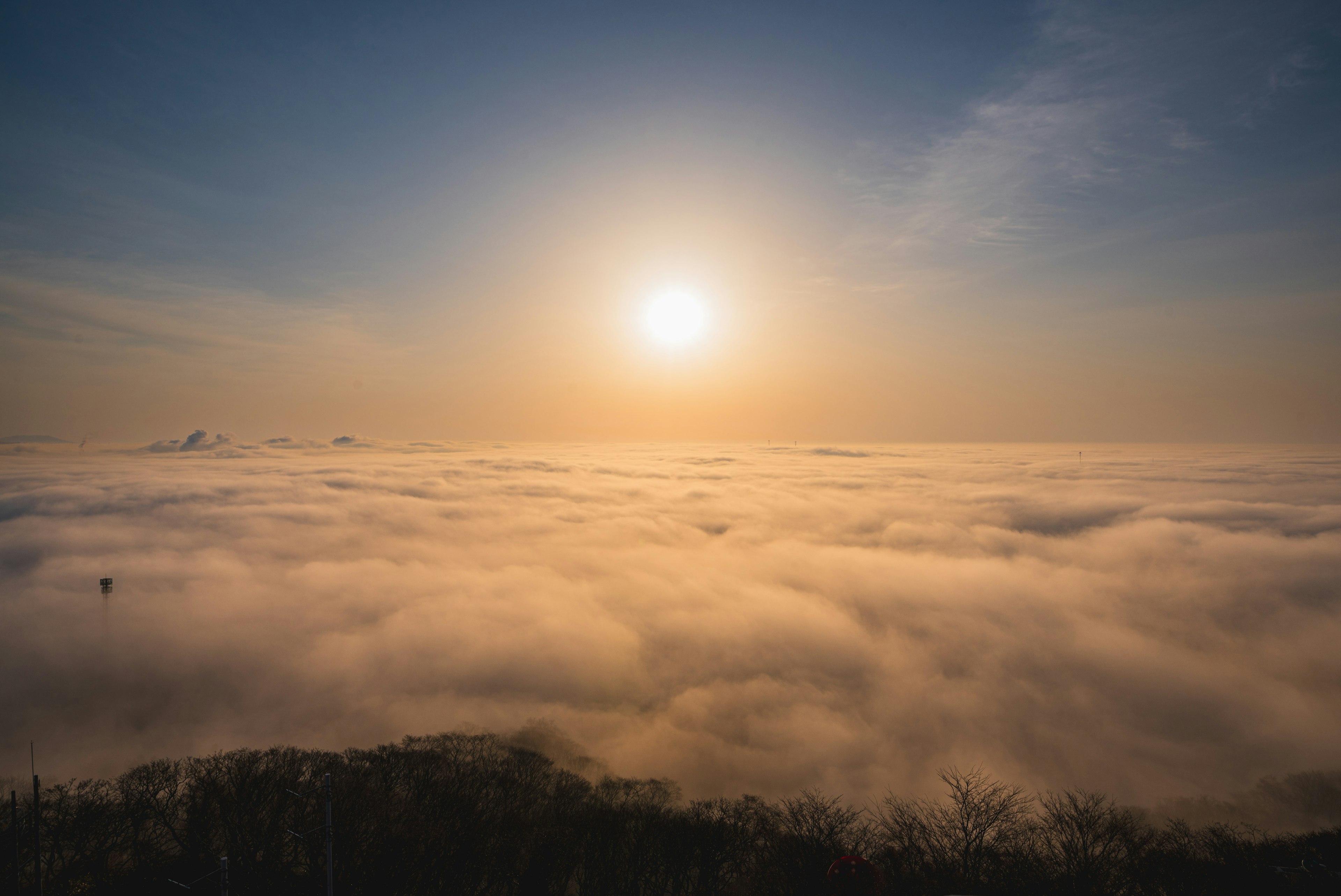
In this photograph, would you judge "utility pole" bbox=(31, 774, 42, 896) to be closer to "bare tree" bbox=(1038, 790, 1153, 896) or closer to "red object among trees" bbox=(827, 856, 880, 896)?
"red object among trees" bbox=(827, 856, 880, 896)

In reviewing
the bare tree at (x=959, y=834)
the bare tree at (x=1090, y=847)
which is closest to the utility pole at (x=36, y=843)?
the bare tree at (x=959, y=834)

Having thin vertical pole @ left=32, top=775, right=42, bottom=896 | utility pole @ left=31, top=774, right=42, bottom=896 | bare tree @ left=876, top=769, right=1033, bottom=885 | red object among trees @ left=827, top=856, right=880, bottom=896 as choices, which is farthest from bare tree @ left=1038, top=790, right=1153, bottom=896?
utility pole @ left=31, top=774, right=42, bottom=896

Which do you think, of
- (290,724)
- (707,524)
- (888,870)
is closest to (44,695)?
(290,724)

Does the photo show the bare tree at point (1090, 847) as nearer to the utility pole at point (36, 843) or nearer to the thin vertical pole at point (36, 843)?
the thin vertical pole at point (36, 843)

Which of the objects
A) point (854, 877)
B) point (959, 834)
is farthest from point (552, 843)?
point (959, 834)

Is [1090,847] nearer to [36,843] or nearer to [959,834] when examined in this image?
[959,834]

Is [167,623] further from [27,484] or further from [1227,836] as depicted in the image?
[27,484]
